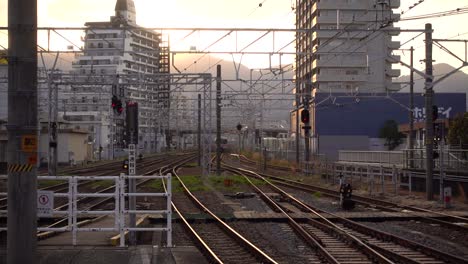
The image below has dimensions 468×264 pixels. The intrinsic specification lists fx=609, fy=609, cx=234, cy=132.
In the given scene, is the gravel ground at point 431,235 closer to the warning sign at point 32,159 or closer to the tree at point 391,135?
the warning sign at point 32,159

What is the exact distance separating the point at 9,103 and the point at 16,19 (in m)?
1.08

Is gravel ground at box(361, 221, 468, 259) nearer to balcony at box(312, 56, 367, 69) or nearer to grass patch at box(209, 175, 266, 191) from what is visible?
grass patch at box(209, 175, 266, 191)

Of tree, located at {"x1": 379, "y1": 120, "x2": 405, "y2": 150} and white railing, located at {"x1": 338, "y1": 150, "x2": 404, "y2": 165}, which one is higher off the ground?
tree, located at {"x1": 379, "y1": 120, "x2": 405, "y2": 150}

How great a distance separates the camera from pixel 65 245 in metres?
11.5

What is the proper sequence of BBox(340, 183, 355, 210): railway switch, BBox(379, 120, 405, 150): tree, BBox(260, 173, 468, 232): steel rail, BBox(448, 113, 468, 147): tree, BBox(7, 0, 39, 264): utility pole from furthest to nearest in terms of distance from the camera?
BBox(379, 120, 405, 150): tree
BBox(448, 113, 468, 147): tree
BBox(340, 183, 355, 210): railway switch
BBox(260, 173, 468, 232): steel rail
BBox(7, 0, 39, 264): utility pole

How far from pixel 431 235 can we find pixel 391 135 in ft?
178

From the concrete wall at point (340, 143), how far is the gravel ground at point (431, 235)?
51299mm

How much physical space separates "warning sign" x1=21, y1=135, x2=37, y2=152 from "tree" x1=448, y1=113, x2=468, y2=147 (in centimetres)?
3144

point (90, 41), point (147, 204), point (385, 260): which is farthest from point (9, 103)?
point (90, 41)

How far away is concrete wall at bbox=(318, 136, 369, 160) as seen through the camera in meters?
68.9

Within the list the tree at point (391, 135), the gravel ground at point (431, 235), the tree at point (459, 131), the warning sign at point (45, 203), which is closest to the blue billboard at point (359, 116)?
the tree at point (391, 135)

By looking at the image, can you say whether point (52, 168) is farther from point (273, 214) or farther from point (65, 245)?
point (65, 245)

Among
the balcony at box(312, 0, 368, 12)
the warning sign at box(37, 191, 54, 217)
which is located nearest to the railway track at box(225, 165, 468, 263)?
the warning sign at box(37, 191, 54, 217)

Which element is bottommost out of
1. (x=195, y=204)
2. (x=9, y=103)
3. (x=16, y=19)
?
(x=195, y=204)
